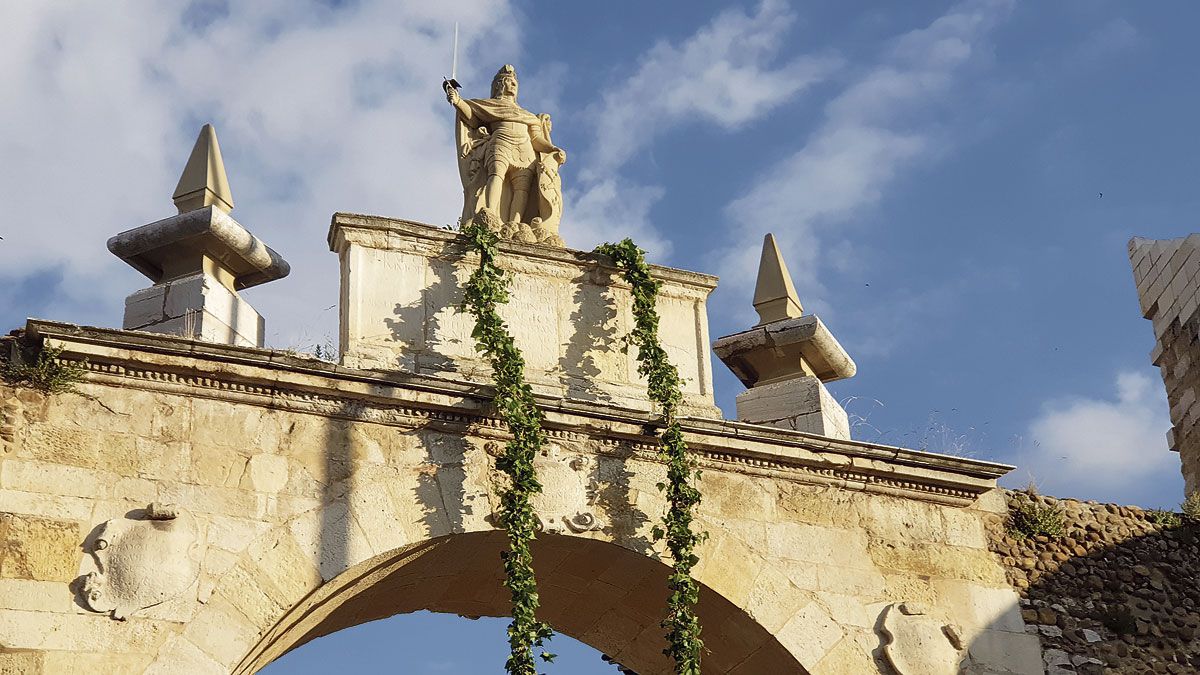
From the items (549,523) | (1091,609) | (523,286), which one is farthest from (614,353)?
(1091,609)

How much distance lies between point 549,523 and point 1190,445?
584 cm

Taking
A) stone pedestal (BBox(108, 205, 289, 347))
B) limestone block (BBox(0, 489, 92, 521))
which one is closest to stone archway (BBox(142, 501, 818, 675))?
limestone block (BBox(0, 489, 92, 521))

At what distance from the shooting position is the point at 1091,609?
1055 cm

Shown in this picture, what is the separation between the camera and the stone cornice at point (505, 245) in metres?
10.1

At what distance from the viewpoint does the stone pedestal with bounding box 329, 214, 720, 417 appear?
9.92 metres

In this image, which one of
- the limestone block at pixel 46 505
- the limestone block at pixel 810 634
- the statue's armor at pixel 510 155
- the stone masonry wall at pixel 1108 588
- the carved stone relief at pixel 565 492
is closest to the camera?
the limestone block at pixel 46 505

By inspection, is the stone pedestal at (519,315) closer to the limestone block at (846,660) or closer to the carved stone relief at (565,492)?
the carved stone relief at (565,492)

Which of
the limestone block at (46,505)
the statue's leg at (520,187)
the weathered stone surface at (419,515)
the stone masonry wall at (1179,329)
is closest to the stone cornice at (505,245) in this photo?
the statue's leg at (520,187)

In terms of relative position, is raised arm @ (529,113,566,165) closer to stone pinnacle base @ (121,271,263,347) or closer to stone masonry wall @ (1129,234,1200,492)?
stone pinnacle base @ (121,271,263,347)

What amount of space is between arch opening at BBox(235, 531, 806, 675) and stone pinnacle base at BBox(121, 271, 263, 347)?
4.89ft

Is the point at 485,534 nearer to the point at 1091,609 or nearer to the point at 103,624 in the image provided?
the point at 103,624

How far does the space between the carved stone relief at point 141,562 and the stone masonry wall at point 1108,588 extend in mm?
4848

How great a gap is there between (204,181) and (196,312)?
3.07ft

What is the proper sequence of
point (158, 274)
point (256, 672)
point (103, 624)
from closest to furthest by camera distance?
point (103, 624) < point (256, 672) < point (158, 274)
